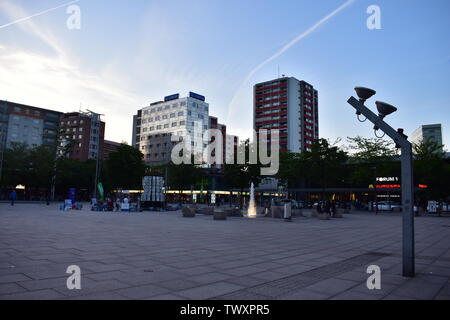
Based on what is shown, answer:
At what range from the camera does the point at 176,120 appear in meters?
117

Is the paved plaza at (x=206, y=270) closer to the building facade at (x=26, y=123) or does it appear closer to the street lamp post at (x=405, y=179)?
the street lamp post at (x=405, y=179)

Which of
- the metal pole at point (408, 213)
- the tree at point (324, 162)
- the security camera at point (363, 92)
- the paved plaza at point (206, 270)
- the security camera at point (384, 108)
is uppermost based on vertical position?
the tree at point (324, 162)

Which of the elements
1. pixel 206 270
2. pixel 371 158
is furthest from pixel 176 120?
pixel 206 270

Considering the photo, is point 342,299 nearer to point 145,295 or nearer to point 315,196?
point 145,295

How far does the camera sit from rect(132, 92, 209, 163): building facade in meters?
115

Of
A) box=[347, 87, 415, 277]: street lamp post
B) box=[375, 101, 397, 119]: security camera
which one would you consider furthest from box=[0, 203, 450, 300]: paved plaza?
box=[375, 101, 397, 119]: security camera

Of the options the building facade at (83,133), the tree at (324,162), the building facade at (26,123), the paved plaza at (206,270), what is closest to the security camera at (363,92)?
the paved plaza at (206,270)

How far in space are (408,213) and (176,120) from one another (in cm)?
11324

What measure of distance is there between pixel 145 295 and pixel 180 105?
4521 inches

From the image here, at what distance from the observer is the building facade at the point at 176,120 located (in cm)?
11538

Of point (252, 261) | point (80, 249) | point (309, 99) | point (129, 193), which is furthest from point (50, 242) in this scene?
point (309, 99)

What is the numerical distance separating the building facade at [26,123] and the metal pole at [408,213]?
109345 millimetres

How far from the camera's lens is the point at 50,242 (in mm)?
10477

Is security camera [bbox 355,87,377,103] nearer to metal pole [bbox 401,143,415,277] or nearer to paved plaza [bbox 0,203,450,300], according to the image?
metal pole [bbox 401,143,415,277]
